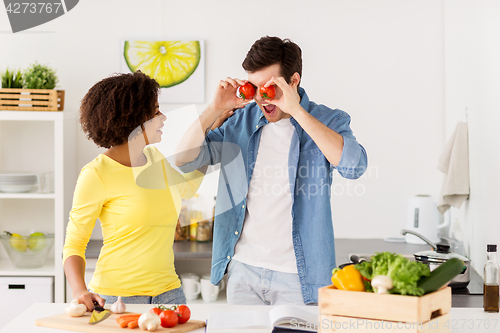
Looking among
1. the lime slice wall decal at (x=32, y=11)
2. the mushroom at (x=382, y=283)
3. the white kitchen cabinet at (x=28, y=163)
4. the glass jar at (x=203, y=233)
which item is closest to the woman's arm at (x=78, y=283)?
the mushroom at (x=382, y=283)

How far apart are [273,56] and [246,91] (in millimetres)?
147

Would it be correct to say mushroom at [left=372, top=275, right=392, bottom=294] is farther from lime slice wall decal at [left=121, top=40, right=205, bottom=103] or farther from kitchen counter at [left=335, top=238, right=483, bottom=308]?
lime slice wall decal at [left=121, top=40, right=205, bottom=103]

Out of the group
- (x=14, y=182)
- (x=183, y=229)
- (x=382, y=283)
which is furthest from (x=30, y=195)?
(x=382, y=283)

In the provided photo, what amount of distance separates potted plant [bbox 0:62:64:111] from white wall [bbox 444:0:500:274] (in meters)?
2.25

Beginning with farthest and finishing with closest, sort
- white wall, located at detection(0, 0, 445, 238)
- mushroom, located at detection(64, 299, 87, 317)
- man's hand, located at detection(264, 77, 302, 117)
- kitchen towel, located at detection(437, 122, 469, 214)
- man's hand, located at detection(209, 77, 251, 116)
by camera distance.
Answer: white wall, located at detection(0, 0, 445, 238), kitchen towel, located at detection(437, 122, 469, 214), man's hand, located at detection(209, 77, 251, 116), man's hand, located at detection(264, 77, 302, 117), mushroom, located at detection(64, 299, 87, 317)

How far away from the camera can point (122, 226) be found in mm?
1443

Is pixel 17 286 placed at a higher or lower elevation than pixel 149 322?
lower

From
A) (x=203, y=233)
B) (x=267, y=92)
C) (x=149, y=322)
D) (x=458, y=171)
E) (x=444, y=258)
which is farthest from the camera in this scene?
(x=203, y=233)

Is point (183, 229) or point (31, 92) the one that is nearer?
point (31, 92)

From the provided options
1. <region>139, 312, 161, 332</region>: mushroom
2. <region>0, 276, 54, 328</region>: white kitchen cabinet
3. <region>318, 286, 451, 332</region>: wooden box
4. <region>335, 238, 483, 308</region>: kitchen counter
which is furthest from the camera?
<region>0, 276, 54, 328</region>: white kitchen cabinet

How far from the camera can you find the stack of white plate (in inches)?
111

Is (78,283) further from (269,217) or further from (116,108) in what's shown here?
(269,217)

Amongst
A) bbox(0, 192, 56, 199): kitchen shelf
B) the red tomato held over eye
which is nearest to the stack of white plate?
bbox(0, 192, 56, 199): kitchen shelf

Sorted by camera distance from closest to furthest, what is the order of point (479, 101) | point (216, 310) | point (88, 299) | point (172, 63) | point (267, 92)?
point (88, 299), point (216, 310), point (267, 92), point (479, 101), point (172, 63)
